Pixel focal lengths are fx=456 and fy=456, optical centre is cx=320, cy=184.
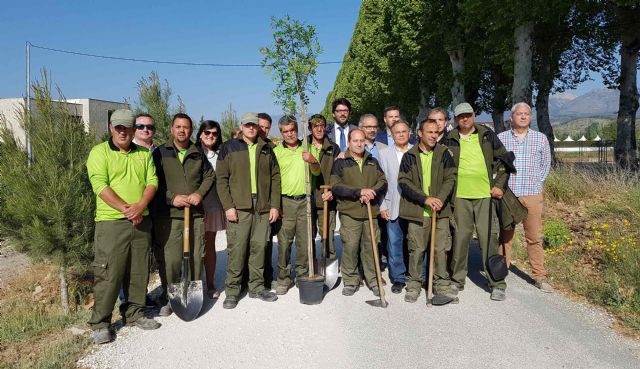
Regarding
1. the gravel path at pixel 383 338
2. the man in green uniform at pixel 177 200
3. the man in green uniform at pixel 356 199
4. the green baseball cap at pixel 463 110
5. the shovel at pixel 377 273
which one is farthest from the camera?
the man in green uniform at pixel 356 199

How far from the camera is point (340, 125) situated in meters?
6.70

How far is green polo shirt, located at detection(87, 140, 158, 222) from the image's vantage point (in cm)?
432

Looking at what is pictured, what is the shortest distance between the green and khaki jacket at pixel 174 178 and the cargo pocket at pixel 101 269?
0.78 m

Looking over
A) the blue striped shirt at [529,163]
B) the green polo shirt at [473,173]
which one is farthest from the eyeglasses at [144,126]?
the blue striped shirt at [529,163]

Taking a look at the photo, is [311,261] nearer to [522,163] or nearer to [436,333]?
[436,333]

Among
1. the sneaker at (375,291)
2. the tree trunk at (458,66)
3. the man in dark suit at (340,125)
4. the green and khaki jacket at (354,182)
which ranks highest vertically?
the tree trunk at (458,66)

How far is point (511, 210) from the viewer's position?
213 inches

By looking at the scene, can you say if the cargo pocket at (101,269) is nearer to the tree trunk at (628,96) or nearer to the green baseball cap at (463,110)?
the green baseball cap at (463,110)

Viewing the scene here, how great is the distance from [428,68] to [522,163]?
58.4ft

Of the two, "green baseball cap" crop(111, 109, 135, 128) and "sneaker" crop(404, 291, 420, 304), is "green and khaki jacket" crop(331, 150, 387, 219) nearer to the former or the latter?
"sneaker" crop(404, 291, 420, 304)

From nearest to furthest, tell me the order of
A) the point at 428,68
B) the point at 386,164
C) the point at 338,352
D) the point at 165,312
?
1. the point at 338,352
2. the point at 165,312
3. the point at 386,164
4. the point at 428,68

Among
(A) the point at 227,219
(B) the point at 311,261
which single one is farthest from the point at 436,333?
(A) the point at 227,219

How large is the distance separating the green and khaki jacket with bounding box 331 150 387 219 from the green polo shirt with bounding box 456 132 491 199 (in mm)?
915

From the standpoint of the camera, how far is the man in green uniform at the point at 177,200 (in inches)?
196
